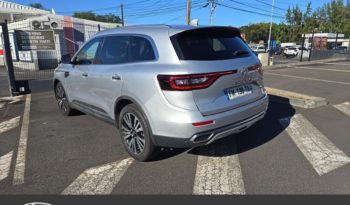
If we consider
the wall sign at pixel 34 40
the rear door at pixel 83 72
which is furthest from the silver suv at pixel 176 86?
the wall sign at pixel 34 40

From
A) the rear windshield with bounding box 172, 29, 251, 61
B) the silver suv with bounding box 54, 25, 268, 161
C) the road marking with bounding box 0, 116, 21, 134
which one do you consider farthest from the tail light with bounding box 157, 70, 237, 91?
the road marking with bounding box 0, 116, 21, 134

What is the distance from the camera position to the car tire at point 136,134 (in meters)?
3.78

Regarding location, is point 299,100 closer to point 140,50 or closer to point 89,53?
point 140,50

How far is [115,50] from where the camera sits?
4430mm

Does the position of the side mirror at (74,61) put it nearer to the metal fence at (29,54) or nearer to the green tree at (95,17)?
the metal fence at (29,54)

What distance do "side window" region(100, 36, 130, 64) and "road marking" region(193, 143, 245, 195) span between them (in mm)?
1777

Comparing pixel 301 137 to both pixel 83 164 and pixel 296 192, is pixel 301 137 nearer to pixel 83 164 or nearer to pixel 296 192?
pixel 296 192

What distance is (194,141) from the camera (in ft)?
11.3

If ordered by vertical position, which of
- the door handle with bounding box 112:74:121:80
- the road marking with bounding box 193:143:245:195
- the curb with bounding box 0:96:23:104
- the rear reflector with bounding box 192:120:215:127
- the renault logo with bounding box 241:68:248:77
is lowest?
the curb with bounding box 0:96:23:104

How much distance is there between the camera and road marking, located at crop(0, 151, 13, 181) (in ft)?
12.5

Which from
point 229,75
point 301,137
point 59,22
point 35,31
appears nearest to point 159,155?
point 229,75

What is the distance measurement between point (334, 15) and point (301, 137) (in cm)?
6482

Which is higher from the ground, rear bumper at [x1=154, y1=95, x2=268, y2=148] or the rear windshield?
the rear windshield

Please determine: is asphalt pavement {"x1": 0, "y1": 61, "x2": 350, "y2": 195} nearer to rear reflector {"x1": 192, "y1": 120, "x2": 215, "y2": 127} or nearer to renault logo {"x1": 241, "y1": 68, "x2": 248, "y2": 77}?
rear reflector {"x1": 192, "y1": 120, "x2": 215, "y2": 127}
